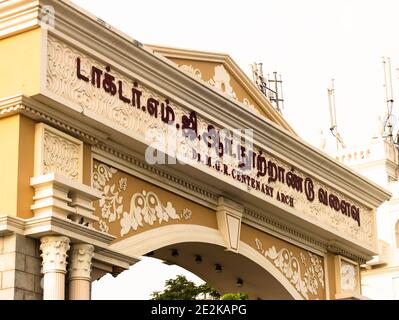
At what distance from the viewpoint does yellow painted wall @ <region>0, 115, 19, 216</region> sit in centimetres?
1141

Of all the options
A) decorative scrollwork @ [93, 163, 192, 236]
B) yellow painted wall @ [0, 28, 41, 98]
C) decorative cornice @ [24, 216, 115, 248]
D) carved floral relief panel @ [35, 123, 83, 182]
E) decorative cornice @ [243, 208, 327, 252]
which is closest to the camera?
decorative cornice @ [24, 216, 115, 248]

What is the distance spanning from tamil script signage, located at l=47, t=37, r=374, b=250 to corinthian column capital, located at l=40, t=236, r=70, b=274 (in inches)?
61.4

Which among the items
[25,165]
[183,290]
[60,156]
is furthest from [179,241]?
[183,290]

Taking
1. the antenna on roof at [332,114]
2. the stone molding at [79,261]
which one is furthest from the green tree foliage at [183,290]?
the stone molding at [79,261]

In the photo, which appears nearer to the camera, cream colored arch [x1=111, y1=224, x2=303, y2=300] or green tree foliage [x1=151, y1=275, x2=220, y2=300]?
cream colored arch [x1=111, y1=224, x2=303, y2=300]

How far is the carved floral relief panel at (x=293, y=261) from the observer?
15.6 m

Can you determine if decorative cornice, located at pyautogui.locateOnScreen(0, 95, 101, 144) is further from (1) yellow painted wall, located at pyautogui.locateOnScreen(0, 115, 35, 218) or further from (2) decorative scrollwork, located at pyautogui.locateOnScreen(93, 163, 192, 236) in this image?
(2) decorative scrollwork, located at pyautogui.locateOnScreen(93, 163, 192, 236)

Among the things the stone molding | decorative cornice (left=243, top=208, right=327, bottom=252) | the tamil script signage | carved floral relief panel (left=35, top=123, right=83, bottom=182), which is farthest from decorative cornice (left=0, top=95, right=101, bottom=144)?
decorative cornice (left=243, top=208, right=327, bottom=252)

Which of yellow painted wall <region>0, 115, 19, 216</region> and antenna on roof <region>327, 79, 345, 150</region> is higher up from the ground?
antenna on roof <region>327, 79, 345, 150</region>

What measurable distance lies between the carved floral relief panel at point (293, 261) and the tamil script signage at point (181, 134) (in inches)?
21.8

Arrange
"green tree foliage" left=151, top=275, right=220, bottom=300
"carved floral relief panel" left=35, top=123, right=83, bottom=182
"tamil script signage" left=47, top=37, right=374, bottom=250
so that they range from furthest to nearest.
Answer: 1. "green tree foliage" left=151, top=275, right=220, bottom=300
2. "tamil script signage" left=47, top=37, right=374, bottom=250
3. "carved floral relief panel" left=35, top=123, right=83, bottom=182

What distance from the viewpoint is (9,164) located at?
1151 centimetres
